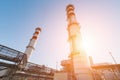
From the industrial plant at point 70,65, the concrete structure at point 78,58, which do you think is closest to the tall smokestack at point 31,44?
the industrial plant at point 70,65

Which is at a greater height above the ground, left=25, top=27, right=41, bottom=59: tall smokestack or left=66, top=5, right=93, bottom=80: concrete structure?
left=25, top=27, right=41, bottom=59: tall smokestack

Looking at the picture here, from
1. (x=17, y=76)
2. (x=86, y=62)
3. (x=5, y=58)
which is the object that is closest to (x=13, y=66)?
(x=5, y=58)

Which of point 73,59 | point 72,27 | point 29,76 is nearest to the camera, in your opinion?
point 73,59

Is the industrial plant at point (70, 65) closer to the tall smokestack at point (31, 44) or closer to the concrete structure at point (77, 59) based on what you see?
the concrete structure at point (77, 59)

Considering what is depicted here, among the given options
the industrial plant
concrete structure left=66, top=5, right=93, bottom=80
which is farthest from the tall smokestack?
concrete structure left=66, top=5, right=93, bottom=80

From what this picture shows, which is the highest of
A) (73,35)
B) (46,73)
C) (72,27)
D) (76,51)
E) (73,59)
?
(72,27)

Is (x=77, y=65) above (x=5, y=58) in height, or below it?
below

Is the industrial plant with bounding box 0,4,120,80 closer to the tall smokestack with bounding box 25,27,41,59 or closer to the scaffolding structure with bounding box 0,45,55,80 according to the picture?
the scaffolding structure with bounding box 0,45,55,80

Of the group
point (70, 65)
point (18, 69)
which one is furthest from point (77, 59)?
point (18, 69)

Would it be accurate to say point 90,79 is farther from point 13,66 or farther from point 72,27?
point 13,66

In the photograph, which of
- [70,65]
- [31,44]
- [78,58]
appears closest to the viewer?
[78,58]

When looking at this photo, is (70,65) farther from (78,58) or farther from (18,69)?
(18,69)

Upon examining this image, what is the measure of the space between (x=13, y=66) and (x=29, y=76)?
3.93 m

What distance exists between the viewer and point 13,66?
12.9m
